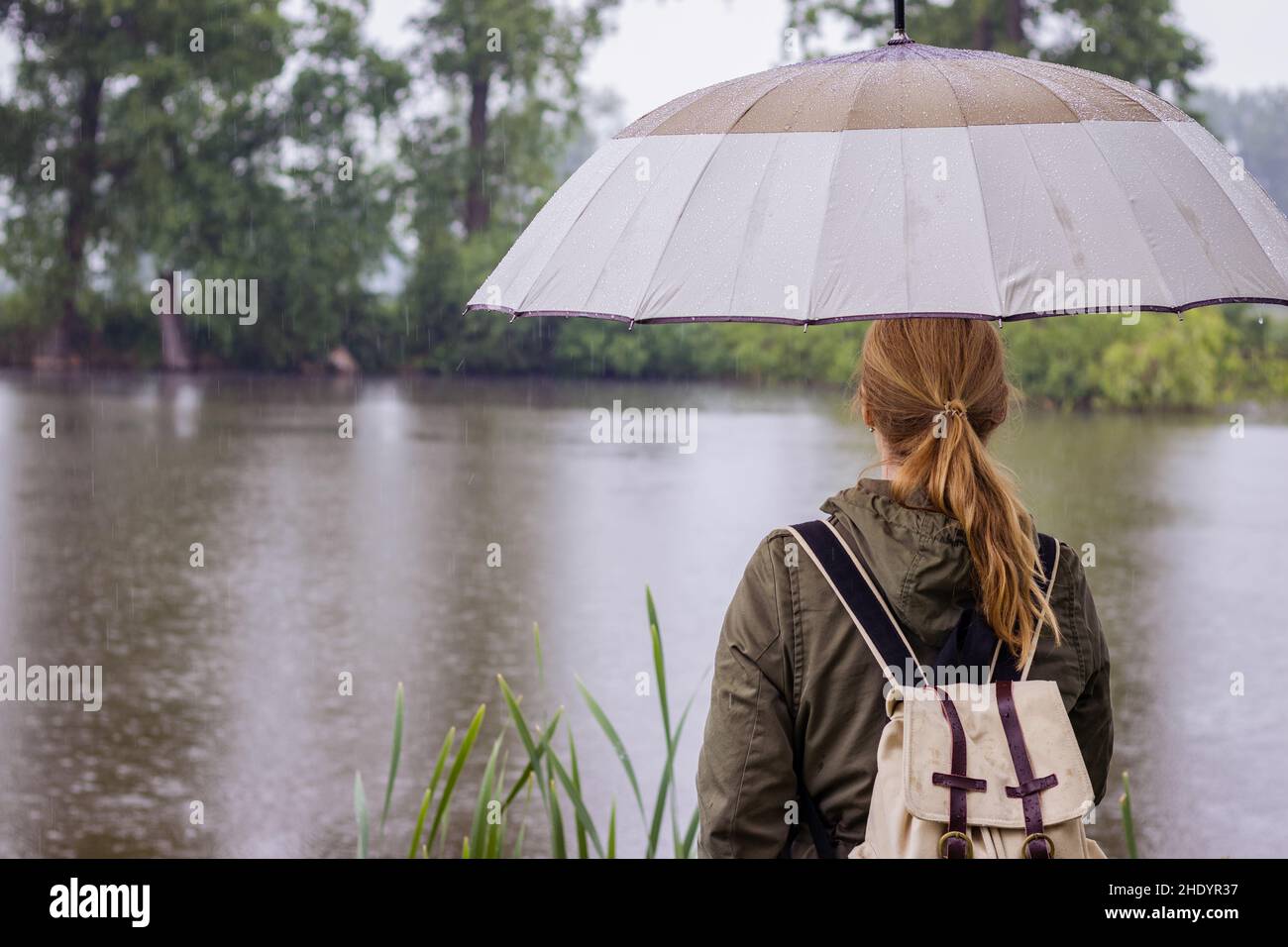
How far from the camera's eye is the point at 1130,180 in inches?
92.7

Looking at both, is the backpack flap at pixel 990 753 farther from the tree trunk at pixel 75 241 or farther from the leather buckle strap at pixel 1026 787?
the tree trunk at pixel 75 241

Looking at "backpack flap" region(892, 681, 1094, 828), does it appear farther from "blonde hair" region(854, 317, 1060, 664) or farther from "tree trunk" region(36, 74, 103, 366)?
"tree trunk" region(36, 74, 103, 366)

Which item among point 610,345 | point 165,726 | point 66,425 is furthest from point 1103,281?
point 610,345

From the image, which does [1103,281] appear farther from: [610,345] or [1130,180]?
[610,345]

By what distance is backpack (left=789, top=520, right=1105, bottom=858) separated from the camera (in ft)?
6.45

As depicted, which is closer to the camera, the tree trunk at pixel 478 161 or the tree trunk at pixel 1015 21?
the tree trunk at pixel 1015 21

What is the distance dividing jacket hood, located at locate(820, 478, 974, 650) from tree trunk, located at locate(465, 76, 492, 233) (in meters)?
34.5

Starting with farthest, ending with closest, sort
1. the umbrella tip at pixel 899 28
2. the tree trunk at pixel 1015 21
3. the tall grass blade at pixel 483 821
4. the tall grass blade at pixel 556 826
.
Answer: the tree trunk at pixel 1015 21, the tall grass blade at pixel 556 826, the tall grass blade at pixel 483 821, the umbrella tip at pixel 899 28

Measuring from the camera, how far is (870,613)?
201cm

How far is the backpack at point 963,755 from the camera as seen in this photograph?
197 cm

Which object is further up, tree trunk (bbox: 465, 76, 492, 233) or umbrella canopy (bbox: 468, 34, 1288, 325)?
tree trunk (bbox: 465, 76, 492, 233)

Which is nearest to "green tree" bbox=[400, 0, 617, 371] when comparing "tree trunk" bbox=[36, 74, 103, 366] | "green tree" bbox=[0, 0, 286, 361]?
"green tree" bbox=[0, 0, 286, 361]

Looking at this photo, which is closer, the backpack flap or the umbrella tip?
the backpack flap

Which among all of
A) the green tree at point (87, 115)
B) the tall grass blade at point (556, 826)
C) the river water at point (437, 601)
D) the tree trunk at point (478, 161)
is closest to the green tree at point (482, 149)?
the tree trunk at point (478, 161)
